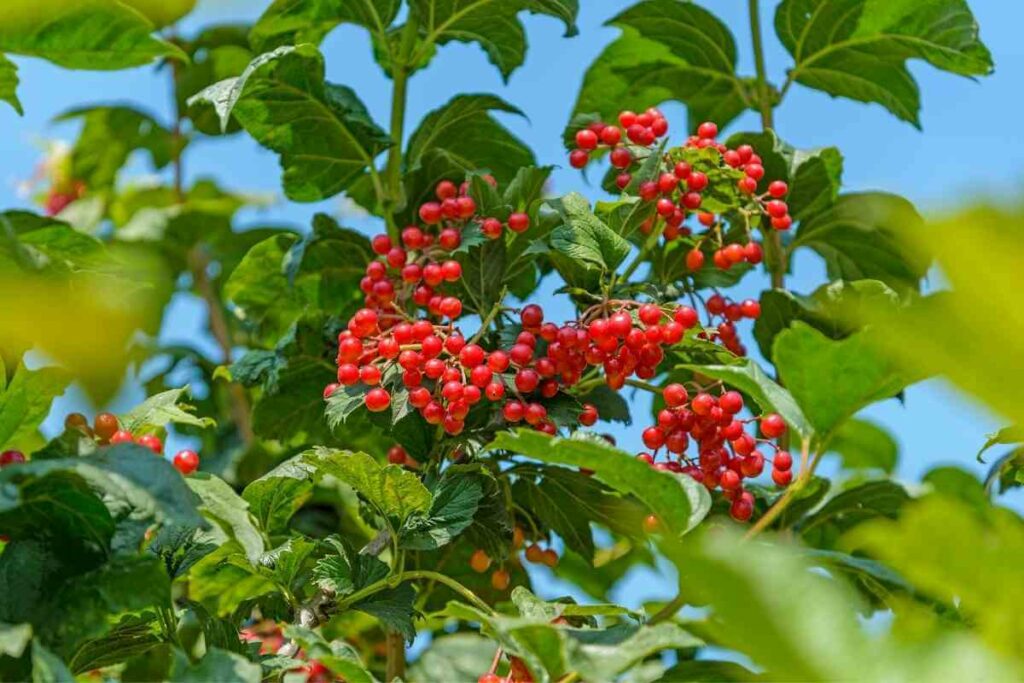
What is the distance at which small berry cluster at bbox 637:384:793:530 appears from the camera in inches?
74.7

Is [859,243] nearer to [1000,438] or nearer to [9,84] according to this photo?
[1000,438]

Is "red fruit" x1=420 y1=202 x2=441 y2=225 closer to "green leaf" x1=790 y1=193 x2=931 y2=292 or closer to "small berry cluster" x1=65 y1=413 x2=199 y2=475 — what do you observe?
"small berry cluster" x1=65 y1=413 x2=199 y2=475

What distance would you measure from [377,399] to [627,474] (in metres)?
0.61

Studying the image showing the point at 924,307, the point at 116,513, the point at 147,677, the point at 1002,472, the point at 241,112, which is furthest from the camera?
the point at 147,677

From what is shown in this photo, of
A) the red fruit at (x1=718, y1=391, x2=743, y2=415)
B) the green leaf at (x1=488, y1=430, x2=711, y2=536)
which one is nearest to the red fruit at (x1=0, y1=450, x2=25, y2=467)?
the green leaf at (x1=488, y1=430, x2=711, y2=536)

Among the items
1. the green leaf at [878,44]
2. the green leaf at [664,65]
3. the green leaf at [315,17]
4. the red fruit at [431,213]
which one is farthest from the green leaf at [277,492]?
the green leaf at [878,44]

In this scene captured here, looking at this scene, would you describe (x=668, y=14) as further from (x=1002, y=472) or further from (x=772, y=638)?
(x=772, y=638)

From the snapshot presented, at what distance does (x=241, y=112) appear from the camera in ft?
7.63

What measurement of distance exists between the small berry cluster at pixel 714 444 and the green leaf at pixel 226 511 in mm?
655

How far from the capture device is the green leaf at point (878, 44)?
2471mm

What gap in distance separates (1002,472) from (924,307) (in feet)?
4.86

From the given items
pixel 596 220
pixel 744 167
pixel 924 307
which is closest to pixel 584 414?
pixel 596 220

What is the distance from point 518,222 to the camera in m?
1.98

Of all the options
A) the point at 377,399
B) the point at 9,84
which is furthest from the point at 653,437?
the point at 9,84
